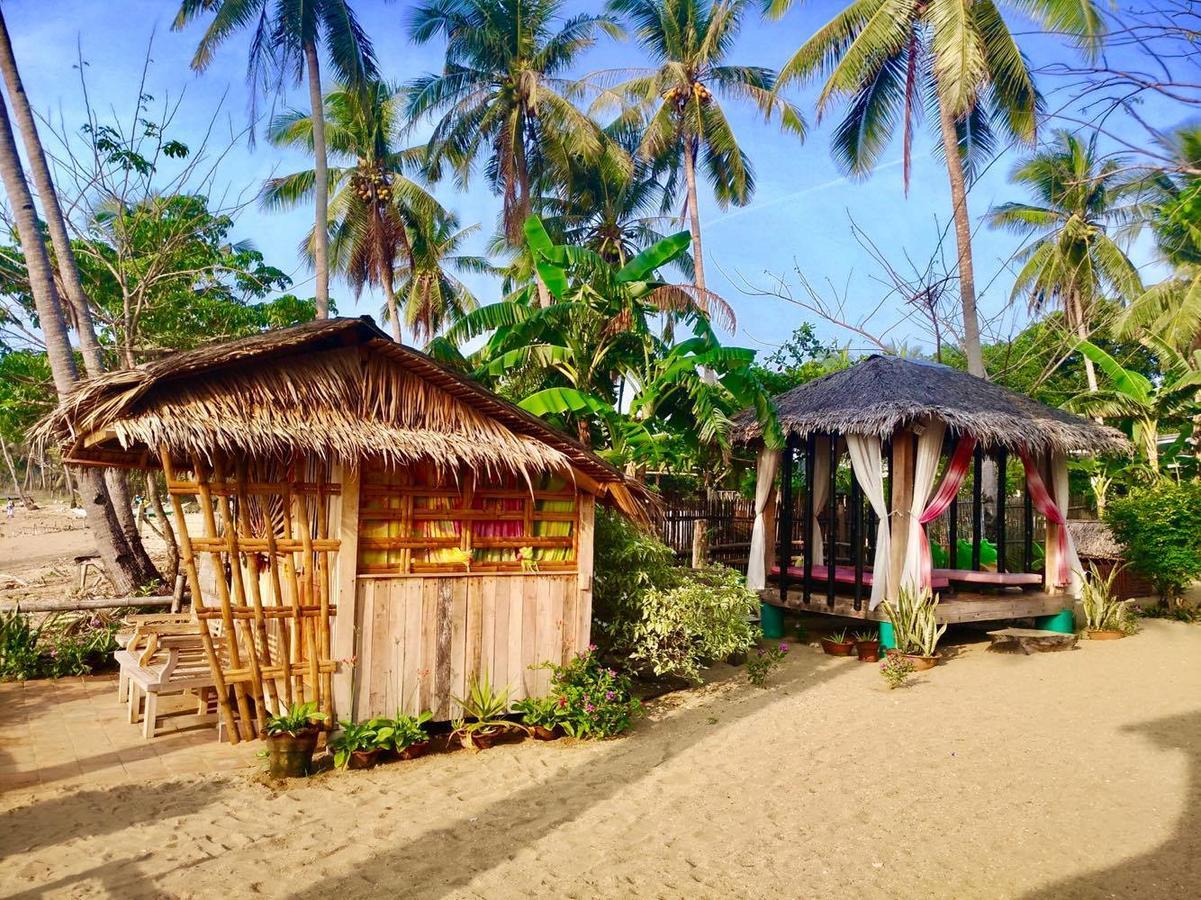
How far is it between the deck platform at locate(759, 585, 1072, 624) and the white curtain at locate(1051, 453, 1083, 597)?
27cm

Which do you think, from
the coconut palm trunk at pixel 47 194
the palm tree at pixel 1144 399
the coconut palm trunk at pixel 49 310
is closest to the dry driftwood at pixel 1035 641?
the palm tree at pixel 1144 399

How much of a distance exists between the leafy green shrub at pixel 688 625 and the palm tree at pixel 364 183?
1634cm

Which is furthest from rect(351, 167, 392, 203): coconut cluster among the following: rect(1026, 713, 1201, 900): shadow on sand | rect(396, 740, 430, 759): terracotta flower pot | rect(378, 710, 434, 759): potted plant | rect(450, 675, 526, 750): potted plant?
rect(1026, 713, 1201, 900): shadow on sand

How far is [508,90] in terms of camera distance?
62.4 ft

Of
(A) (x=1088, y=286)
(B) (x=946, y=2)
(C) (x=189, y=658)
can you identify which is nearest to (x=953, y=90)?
(B) (x=946, y=2)

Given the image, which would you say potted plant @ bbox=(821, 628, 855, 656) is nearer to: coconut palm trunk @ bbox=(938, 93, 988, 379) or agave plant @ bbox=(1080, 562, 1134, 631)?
agave plant @ bbox=(1080, 562, 1134, 631)

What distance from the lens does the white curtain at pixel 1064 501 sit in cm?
1091

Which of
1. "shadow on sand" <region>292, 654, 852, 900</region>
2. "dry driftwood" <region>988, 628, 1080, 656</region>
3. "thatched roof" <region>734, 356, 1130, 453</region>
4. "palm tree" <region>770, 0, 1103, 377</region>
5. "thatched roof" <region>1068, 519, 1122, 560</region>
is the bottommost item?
"shadow on sand" <region>292, 654, 852, 900</region>

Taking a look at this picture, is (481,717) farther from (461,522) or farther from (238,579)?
(238,579)

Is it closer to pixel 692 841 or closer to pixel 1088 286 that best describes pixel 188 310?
pixel 692 841

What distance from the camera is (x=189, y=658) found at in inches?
272

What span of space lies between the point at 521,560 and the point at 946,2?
13.2m

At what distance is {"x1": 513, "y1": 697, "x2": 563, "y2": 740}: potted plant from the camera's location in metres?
6.52

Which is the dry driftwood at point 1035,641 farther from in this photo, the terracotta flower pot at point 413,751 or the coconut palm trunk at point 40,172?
the coconut palm trunk at point 40,172
